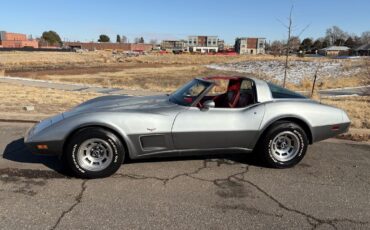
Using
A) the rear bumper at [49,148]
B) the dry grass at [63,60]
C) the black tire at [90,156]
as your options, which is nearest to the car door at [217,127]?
the black tire at [90,156]

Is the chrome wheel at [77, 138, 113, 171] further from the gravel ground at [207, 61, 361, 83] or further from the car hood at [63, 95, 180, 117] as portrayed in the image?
the gravel ground at [207, 61, 361, 83]

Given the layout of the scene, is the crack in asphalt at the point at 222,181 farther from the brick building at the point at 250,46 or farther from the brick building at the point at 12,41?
the brick building at the point at 250,46

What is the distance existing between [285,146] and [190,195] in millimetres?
1745

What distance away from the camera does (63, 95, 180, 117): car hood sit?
4.50m

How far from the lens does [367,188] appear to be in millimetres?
4211

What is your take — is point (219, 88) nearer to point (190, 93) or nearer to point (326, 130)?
point (190, 93)

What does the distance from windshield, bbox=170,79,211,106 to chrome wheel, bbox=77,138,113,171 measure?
1153 mm

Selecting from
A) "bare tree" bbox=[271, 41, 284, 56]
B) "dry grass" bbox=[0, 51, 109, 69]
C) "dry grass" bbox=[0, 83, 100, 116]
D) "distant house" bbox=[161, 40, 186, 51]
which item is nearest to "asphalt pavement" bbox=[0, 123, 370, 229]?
"dry grass" bbox=[0, 83, 100, 116]

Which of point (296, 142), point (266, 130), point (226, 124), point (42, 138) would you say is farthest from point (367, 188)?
point (42, 138)

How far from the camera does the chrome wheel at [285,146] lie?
4.79 meters

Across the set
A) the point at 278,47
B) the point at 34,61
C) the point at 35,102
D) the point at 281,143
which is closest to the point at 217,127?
the point at 281,143

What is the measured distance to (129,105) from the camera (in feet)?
15.4

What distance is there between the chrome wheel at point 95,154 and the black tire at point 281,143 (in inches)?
80.9

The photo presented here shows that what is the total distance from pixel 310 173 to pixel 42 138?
3.49 meters
